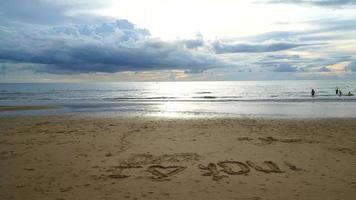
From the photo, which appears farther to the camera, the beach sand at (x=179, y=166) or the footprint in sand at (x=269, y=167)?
the footprint in sand at (x=269, y=167)

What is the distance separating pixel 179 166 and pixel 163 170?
20.5 inches

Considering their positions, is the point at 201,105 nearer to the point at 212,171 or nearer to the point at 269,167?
the point at 269,167

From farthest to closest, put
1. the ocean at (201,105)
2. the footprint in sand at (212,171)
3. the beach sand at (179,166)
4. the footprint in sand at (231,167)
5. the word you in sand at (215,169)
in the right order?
the ocean at (201,105), the footprint in sand at (231,167), the word you in sand at (215,169), the footprint in sand at (212,171), the beach sand at (179,166)

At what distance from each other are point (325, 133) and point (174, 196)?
32.7 feet

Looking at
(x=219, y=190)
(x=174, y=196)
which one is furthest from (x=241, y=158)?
(x=174, y=196)

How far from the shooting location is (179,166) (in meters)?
7.97

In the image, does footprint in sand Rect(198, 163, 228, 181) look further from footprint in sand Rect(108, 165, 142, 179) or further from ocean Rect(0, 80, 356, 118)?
ocean Rect(0, 80, 356, 118)

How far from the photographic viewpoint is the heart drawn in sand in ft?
24.2

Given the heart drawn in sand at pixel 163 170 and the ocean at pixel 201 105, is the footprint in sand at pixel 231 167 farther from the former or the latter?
the ocean at pixel 201 105

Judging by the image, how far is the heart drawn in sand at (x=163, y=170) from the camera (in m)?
7.37

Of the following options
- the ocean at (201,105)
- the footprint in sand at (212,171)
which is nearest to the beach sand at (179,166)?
the footprint in sand at (212,171)

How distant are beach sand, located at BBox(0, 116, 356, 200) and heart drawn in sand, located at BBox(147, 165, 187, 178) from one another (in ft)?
0.08

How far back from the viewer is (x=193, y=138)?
1187cm

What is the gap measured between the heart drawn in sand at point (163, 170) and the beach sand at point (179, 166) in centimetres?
3
